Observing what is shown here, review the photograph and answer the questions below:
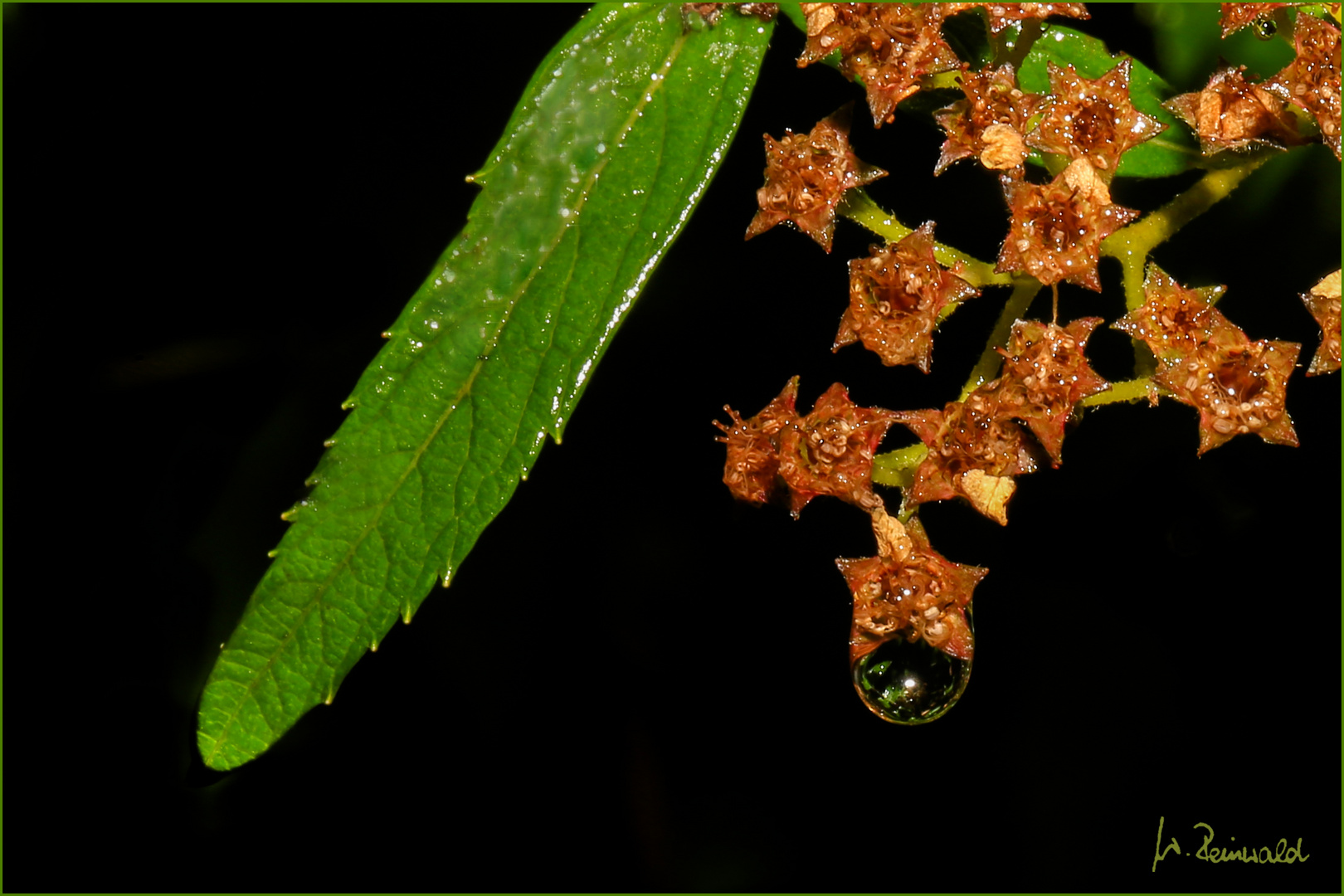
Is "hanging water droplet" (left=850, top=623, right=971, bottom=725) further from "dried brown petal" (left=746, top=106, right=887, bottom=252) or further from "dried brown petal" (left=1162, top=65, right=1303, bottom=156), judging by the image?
"dried brown petal" (left=1162, top=65, right=1303, bottom=156)

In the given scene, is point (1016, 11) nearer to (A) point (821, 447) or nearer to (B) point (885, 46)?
(B) point (885, 46)

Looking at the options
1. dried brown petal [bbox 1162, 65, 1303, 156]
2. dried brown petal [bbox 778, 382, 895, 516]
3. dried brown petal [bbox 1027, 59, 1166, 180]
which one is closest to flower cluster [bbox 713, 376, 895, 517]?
dried brown petal [bbox 778, 382, 895, 516]

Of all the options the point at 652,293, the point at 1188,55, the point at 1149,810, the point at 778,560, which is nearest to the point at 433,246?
the point at 652,293

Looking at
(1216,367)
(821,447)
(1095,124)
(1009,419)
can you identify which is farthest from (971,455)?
(1095,124)

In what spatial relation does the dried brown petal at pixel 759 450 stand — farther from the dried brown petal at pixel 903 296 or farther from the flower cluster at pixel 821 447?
the dried brown petal at pixel 903 296

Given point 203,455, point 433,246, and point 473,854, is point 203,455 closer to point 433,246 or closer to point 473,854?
point 433,246
